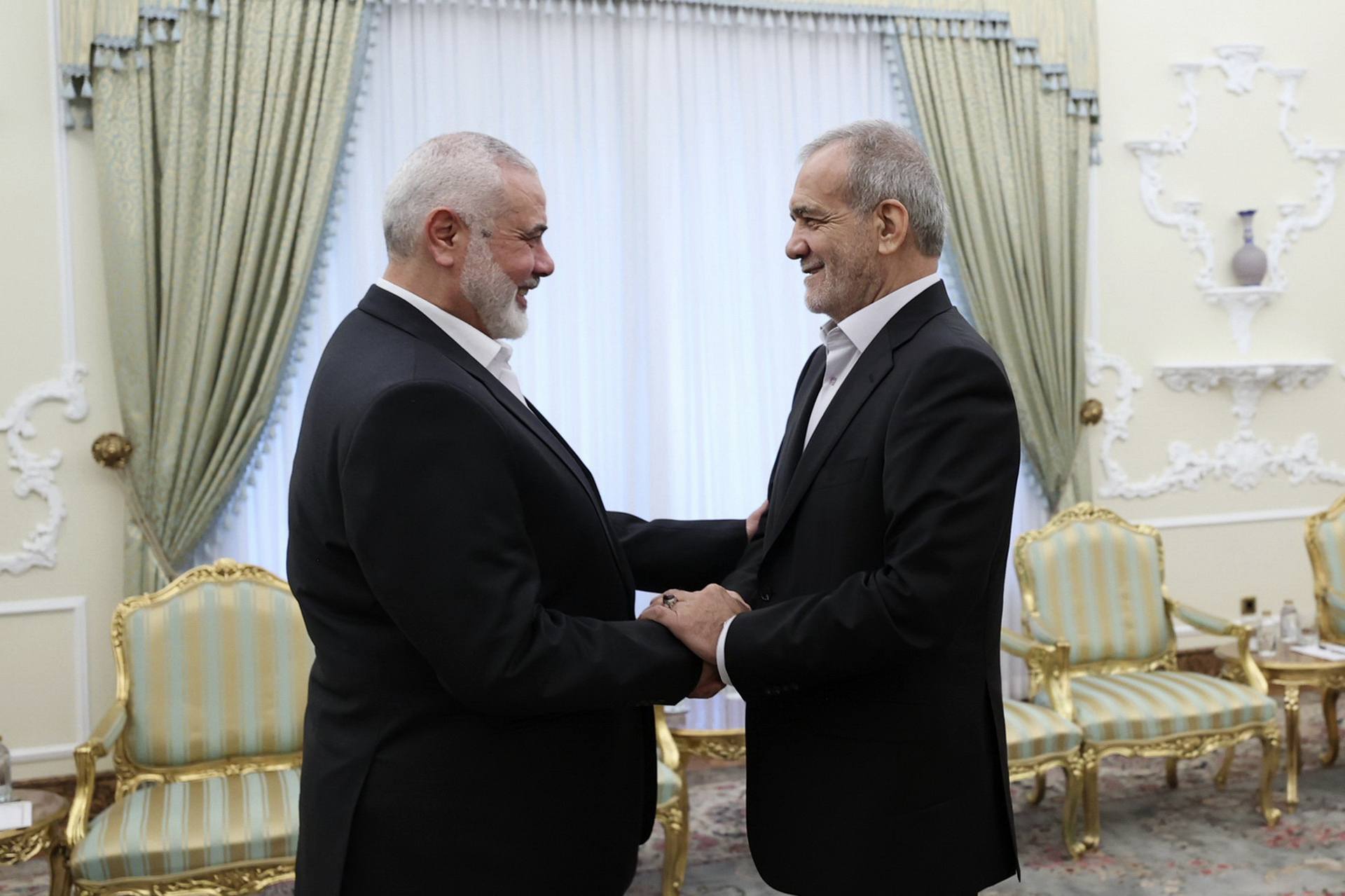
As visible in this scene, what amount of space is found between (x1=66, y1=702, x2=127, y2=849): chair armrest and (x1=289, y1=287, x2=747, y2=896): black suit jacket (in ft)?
5.47

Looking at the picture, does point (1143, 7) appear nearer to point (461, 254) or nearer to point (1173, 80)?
point (1173, 80)

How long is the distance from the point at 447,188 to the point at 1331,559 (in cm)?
466

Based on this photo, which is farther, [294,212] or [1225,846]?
[294,212]

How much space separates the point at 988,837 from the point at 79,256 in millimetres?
3778

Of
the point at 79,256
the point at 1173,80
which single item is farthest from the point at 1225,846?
the point at 79,256

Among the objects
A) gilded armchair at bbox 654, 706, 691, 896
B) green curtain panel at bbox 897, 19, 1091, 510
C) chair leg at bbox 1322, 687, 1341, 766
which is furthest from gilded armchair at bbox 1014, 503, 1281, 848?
gilded armchair at bbox 654, 706, 691, 896

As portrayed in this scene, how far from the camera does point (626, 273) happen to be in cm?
499

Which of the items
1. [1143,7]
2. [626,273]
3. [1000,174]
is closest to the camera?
[626,273]

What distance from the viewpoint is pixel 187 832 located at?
3219mm

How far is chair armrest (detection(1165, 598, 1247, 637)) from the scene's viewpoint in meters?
4.59

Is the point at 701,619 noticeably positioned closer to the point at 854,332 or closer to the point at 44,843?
the point at 854,332

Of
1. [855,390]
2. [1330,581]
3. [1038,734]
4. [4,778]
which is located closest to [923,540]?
[855,390]

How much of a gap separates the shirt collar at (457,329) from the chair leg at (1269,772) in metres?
3.55

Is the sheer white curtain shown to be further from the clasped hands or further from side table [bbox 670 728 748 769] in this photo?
the clasped hands
